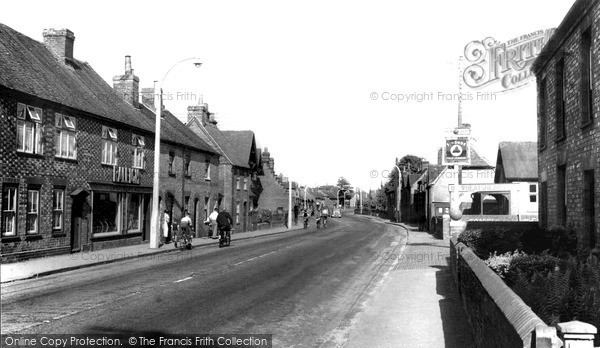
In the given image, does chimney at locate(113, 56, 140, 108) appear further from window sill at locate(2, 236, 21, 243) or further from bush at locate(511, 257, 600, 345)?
bush at locate(511, 257, 600, 345)

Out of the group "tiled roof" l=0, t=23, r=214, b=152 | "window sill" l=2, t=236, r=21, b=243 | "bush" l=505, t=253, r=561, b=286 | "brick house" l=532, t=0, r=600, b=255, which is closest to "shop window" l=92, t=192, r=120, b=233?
"tiled roof" l=0, t=23, r=214, b=152

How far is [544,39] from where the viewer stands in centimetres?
1596

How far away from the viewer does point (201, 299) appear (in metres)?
10.7

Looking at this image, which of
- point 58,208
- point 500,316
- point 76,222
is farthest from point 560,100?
point 76,222

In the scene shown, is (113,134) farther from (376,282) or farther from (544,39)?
(544,39)

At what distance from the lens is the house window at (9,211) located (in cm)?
1753

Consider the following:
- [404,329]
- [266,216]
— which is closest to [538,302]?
[404,329]

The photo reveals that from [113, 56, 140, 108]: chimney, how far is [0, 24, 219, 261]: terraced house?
0.18ft

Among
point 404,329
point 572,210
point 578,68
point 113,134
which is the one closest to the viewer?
point 404,329

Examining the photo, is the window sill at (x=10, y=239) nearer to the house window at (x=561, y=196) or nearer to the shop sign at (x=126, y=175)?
the shop sign at (x=126, y=175)

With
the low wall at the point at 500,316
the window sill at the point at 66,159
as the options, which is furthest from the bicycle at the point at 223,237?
the low wall at the point at 500,316

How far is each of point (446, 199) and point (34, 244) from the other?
1672 inches

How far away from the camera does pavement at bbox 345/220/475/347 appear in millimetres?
7859

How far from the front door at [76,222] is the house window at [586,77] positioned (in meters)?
17.7
